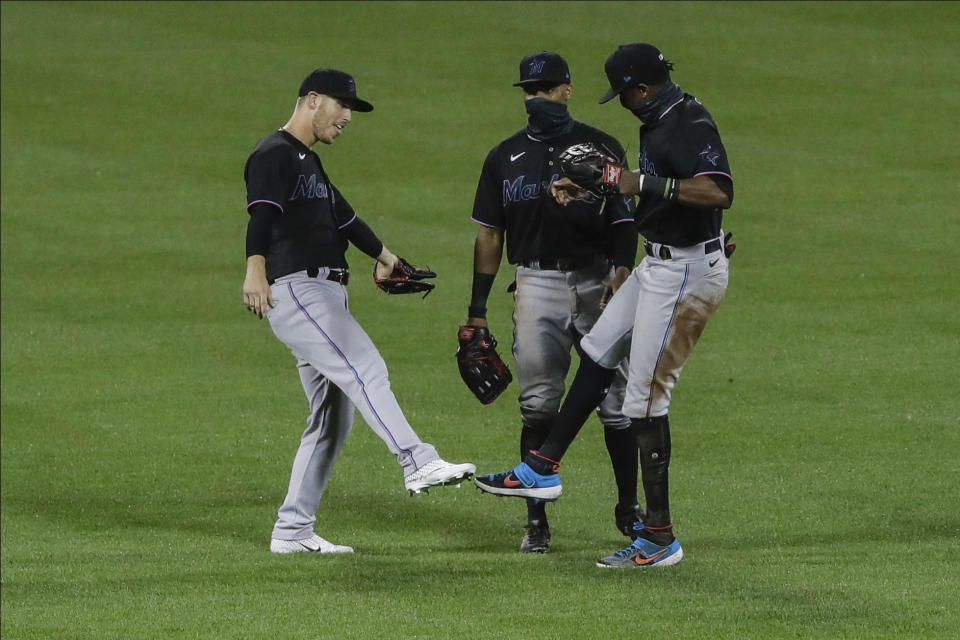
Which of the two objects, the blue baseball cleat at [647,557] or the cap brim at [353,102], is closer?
the blue baseball cleat at [647,557]

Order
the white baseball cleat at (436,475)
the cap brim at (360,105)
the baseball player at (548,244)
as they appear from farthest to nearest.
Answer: the baseball player at (548,244) < the cap brim at (360,105) < the white baseball cleat at (436,475)

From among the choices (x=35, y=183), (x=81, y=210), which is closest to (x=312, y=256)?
(x=81, y=210)

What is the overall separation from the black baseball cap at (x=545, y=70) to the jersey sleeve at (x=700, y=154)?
943 mm

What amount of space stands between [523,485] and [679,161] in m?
1.65

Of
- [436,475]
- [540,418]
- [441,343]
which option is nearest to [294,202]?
[436,475]

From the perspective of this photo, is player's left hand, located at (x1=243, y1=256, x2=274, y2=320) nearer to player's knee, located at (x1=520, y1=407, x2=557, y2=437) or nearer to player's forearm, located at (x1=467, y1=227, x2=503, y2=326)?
player's forearm, located at (x1=467, y1=227, x2=503, y2=326)

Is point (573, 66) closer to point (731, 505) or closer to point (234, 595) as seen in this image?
point (731, 505)

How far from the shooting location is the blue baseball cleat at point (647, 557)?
707cm

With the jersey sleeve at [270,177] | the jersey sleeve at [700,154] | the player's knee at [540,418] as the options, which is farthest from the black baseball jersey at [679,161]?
the jersey sleeve at [270,177]

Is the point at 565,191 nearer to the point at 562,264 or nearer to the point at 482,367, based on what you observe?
the point at 562,264

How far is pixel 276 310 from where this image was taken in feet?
23.8

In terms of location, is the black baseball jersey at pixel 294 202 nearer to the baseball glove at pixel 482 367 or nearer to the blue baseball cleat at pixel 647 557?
the baseball glove at pixel 482 367

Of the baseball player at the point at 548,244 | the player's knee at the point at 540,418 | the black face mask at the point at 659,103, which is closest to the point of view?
the black face mask at the point at 659,103

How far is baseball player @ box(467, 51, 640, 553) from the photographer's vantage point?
7.54m
